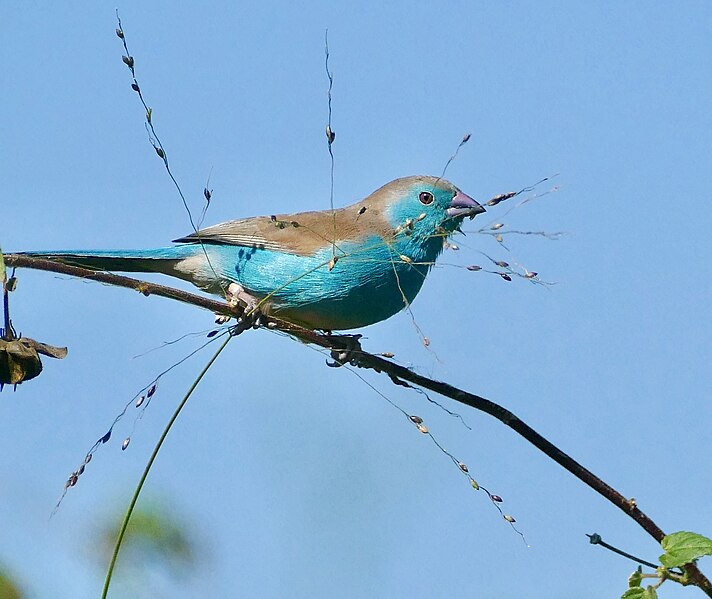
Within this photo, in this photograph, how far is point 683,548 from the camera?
246 cm

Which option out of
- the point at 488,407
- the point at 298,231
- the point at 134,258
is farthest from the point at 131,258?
the point at 488,407

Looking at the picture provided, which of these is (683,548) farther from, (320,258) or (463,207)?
(463,207)

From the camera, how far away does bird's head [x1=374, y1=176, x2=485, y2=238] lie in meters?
5.11

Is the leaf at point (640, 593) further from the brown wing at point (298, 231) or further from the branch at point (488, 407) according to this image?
the brown wing at point (298, 231)

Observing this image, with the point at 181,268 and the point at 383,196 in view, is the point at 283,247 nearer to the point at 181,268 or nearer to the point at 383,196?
the point at 181,268

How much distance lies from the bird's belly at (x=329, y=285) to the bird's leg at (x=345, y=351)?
20 cm

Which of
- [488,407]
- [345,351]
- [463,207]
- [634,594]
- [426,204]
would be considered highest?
[426,204]

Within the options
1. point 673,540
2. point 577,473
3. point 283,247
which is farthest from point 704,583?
point 283,247

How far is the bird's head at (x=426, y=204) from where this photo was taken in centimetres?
511

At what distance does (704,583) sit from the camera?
99.0 inches

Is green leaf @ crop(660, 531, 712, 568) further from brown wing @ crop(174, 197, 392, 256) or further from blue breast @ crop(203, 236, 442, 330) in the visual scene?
brown wing @ crop(174, 197, 392, 256)

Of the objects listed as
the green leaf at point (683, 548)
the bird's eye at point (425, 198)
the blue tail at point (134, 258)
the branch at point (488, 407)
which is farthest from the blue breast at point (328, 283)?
the green leaf at point (683, 548)

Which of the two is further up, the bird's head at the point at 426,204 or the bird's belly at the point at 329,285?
the bird's head at the point at 426,204

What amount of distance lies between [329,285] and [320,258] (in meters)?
0.31
